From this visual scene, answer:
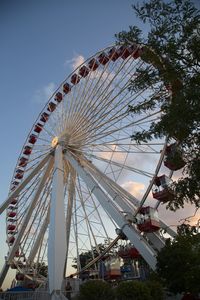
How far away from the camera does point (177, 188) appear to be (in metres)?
8.13

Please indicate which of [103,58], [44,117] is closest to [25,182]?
[44,117]

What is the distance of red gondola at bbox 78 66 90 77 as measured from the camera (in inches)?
991

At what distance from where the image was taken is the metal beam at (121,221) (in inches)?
648

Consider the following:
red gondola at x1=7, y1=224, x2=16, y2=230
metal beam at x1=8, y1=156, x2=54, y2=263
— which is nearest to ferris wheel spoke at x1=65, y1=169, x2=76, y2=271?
metal beam at x1=8, y1=156, x2=54, y2=263

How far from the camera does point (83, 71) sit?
25516mm

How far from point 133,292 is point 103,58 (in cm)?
1662

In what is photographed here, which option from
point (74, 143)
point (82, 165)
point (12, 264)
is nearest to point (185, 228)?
point (82, 165)

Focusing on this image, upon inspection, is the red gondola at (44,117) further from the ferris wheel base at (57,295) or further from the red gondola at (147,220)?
the ferris wheel base at (57,295)

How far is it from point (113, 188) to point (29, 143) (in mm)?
10622

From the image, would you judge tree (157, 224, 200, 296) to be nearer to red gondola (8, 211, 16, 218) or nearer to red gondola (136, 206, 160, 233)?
red gondola (136, 206, 160, 233)

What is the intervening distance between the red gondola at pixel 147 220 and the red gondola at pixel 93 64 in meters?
10.9

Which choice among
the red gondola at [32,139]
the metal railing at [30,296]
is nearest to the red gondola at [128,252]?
the metal railing at [30,296]

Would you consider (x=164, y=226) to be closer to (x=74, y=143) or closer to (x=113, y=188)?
(x=113, y=188)

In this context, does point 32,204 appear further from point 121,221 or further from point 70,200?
point 121,221
